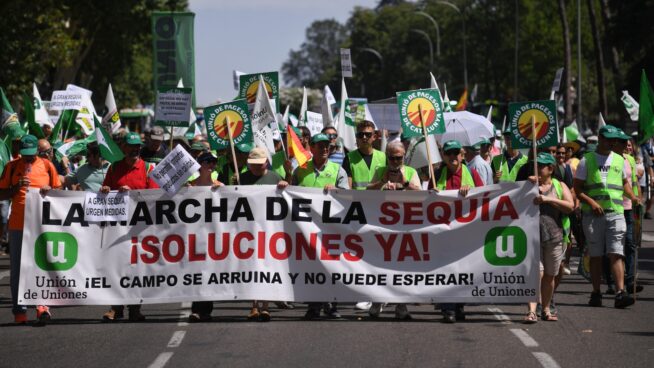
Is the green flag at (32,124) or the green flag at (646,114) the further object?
the green flag at (32,124)

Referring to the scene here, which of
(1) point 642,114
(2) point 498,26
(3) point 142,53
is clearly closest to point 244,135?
(1) point 642,114

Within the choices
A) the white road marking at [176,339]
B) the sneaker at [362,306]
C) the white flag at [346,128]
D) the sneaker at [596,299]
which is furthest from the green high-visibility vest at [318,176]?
the white flag at [346,128]

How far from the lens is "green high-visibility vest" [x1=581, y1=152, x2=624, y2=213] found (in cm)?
1373

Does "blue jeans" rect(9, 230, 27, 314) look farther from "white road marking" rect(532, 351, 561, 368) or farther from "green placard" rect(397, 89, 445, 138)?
"white road marking" rect(532, 351, 561, 368)

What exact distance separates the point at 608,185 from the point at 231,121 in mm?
3952

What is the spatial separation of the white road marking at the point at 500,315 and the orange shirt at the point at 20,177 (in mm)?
4458

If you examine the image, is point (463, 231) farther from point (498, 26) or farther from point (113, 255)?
point (498, 26)

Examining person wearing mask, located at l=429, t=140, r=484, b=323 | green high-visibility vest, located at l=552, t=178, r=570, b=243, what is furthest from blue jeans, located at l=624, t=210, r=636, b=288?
person wearing mask, located at l=429, t=140, r=484, b=323

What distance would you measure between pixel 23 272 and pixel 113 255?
0.84 m

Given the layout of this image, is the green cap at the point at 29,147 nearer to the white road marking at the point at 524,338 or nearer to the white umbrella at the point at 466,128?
the white road marking at the point at 524,338

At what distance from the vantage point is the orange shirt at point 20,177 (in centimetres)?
1282

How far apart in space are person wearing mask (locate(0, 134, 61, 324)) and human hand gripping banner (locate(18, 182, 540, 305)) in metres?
0.15

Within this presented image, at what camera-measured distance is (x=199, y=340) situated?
447 inches

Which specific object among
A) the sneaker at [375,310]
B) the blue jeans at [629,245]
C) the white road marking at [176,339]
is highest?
the blue jeans at [629,245]
